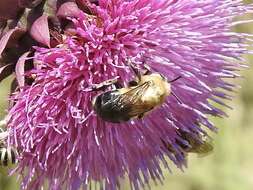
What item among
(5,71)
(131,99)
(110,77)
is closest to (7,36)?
(5,71)

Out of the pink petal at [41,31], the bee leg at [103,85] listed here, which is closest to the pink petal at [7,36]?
the pink petal at [41,31]

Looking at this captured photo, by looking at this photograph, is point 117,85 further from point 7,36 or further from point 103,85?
point 7,36

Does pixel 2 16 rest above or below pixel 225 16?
above

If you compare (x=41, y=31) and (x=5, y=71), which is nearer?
(x=41, y=31)

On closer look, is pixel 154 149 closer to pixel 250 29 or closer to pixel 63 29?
pixel 63 29

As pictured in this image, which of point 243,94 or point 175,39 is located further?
point 243,94

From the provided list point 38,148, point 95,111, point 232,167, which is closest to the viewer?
point 95,111

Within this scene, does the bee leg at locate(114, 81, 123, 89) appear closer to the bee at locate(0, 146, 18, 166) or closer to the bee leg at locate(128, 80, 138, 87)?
the bee leg at locate(128, 80, 138, 87)

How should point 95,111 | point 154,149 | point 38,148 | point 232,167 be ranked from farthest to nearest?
point 232,167 < point 154,149 < point 38,148 < point 95,111

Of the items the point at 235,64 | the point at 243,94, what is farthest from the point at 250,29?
the point at 235,64
